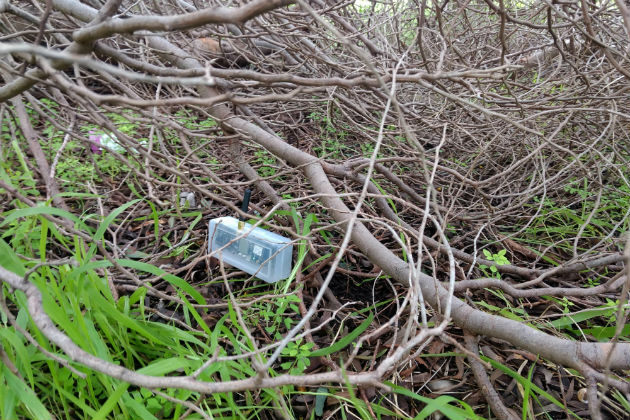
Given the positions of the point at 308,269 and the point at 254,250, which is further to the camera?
the point at 308,269

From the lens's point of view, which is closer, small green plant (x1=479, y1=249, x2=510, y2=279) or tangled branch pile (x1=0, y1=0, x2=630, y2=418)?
tangled branch pile (x1=0, y1=0, x2=630, y2=418)

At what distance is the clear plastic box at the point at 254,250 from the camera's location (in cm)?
175

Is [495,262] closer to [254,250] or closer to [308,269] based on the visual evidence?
[308,269]

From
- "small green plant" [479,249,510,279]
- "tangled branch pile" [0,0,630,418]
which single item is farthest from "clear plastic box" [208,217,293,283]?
"small green plant" [479,249,510,279]

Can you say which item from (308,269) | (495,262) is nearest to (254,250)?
(308,269)

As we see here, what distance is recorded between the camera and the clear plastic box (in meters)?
1.75

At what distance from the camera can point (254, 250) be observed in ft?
5.99

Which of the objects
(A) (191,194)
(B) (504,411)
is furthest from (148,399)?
(A) (191,194)

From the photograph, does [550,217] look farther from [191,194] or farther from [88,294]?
[88,294]

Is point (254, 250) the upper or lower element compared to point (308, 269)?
upper

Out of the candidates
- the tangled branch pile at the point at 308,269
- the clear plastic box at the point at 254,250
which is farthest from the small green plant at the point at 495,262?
the clear plastic box at the point at 254,250

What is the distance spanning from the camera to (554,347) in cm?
112

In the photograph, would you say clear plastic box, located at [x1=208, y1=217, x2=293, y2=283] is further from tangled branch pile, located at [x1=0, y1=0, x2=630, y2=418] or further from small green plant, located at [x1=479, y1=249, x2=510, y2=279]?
small green plant, located at [x1=479, y1=249, x2=510, y2=279]

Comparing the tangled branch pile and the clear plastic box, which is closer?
the tangled branch pile
